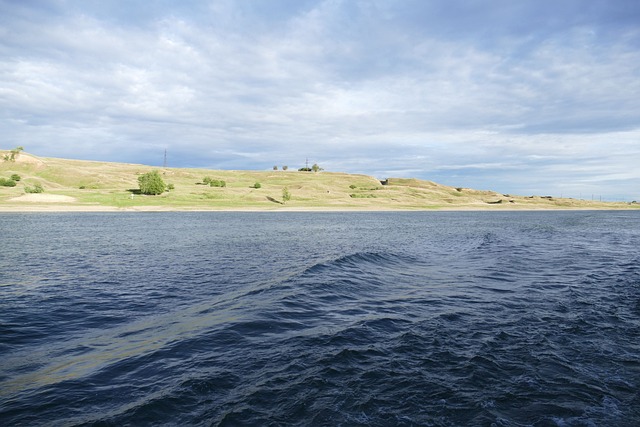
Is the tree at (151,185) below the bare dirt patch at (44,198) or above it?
above

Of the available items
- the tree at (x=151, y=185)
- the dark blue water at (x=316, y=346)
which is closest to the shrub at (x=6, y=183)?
the tree at (x=151, y=185)

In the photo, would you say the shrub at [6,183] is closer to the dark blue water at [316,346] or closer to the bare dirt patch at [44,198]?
the bare dirt patch at [44,198]

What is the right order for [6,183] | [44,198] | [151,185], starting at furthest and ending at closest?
[151,185] → [6,183] → [44,198]

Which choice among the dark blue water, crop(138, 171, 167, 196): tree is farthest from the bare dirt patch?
the dark blue water

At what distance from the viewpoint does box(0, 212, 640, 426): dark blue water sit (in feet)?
32.3

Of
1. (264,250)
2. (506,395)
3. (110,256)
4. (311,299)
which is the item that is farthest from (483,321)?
(110,256)

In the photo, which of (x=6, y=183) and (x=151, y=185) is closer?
(x=6, y=183)

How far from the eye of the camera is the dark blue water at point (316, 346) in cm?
984

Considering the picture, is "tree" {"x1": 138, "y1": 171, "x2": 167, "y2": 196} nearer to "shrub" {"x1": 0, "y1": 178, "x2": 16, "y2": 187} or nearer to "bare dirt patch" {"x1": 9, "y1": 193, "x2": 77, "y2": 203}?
"bare dirt patch" {"x1": 9, "y1": 193, "x2": 77, "y2": 203}

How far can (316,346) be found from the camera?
14242 mm

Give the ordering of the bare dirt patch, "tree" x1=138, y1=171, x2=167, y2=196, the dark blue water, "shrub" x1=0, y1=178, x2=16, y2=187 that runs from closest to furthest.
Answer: the dark blue water < the bare dirt patch < "shrub" x1=0, y1=178, x2=16, y2=187 < "tree" x1=138, y1=171, x2=167, y2=196

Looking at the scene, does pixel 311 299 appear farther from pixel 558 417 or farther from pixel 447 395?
pixel 558 417

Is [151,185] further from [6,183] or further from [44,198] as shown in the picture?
[6,183]

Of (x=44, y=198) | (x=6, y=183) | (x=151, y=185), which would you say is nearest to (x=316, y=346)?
(x=44, y=198)
